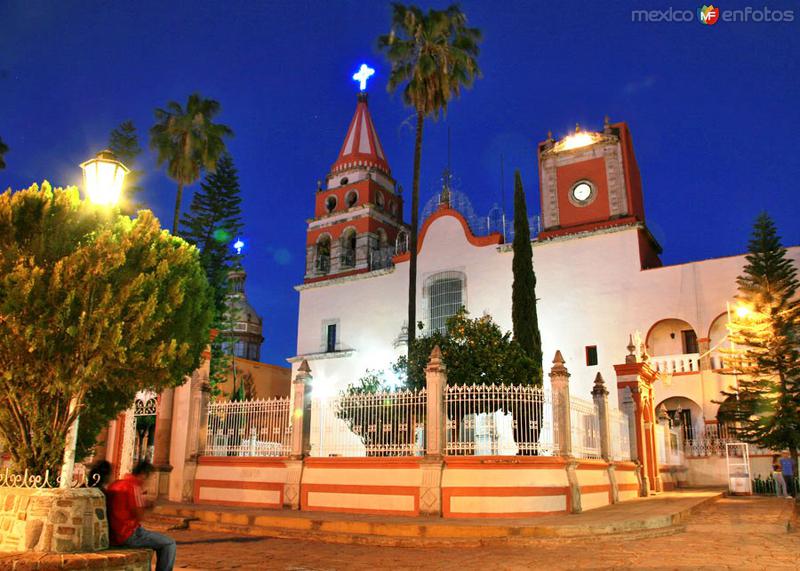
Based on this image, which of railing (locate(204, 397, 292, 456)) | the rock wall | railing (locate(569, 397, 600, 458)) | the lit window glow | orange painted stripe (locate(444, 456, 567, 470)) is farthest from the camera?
the lit window glow

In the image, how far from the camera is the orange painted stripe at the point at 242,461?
1407cm

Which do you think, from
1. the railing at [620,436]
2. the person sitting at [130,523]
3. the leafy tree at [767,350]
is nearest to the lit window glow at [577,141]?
the leafy tree at [767,350]

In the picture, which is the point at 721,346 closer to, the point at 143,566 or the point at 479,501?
the point at 479,501

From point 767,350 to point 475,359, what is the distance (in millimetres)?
12446

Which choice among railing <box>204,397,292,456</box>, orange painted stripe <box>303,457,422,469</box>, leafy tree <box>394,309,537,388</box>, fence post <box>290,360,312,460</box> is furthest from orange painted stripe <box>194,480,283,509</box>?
leafy tree <box>394,309,537,388</box>

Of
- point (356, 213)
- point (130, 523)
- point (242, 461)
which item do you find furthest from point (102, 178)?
point (356, 213)

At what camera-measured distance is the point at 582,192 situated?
1182 inches

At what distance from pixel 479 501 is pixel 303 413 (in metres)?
4.14

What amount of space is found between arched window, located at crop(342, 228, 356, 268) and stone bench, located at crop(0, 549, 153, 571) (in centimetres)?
3066

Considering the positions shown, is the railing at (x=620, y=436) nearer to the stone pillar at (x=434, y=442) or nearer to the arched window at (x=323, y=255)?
the stone pillar at (x=434, y=442)

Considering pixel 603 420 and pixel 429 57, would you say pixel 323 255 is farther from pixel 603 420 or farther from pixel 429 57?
pixel 603 420

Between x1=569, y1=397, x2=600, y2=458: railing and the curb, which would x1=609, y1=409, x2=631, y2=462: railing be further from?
the curb

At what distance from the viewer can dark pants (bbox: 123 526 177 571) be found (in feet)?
20.2

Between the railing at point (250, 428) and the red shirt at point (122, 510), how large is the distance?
26.2ft
